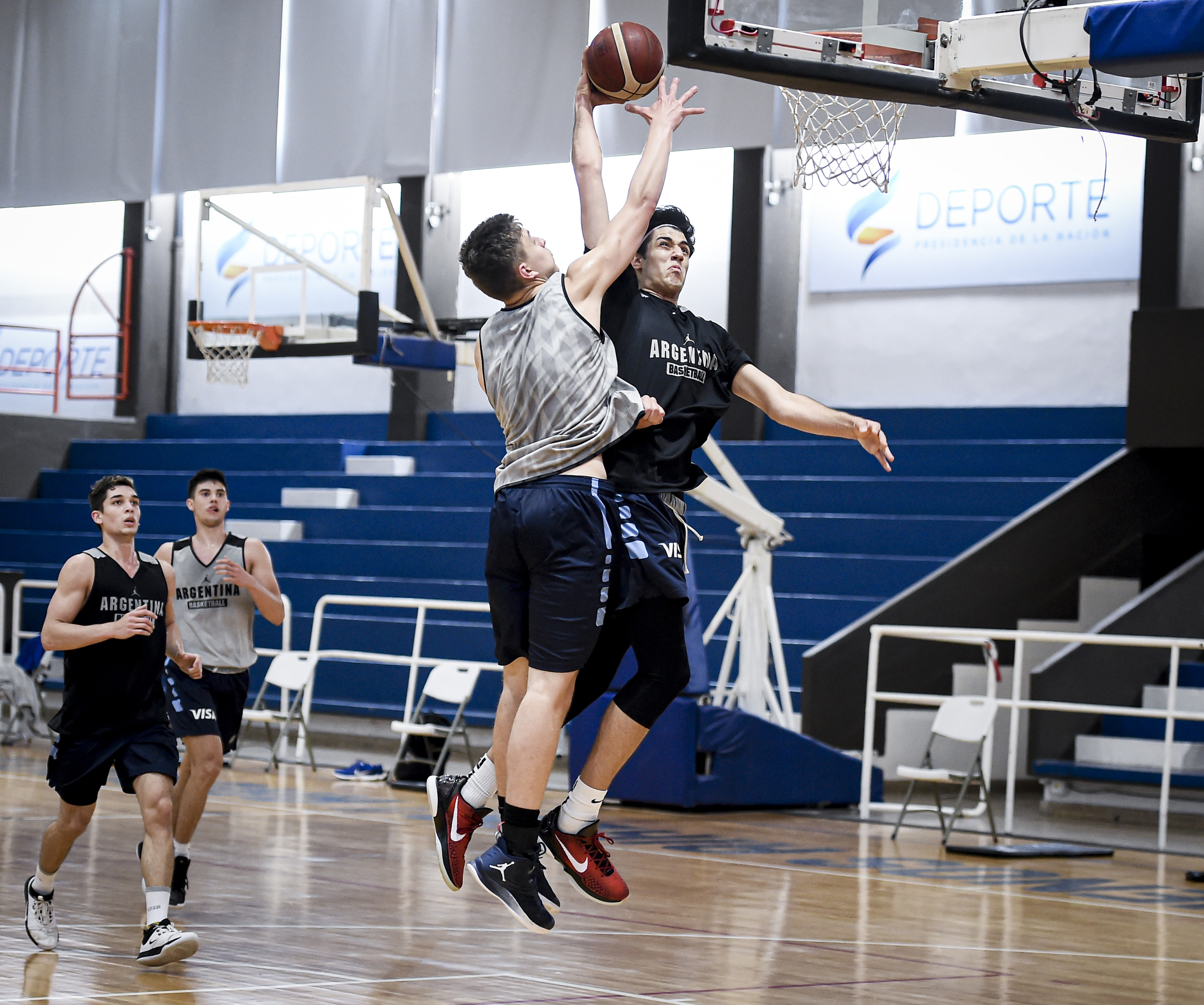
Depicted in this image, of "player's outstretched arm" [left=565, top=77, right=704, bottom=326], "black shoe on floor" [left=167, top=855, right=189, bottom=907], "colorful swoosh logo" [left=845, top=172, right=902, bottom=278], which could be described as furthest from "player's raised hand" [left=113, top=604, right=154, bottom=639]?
"colorful swoosh logo" [left=845, top=172, right=902, bottom=278]

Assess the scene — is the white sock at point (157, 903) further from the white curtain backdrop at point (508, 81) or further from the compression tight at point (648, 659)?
the white curtain backdrop at point (508, 81)

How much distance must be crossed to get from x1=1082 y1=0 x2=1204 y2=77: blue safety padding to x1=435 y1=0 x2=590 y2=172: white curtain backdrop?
1174cm

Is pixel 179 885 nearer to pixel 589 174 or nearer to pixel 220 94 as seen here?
pixel 589 174

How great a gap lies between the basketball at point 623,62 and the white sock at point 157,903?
10.3 feet

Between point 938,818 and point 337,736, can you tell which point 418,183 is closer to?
point 337,736

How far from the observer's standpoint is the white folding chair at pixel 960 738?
9.93m

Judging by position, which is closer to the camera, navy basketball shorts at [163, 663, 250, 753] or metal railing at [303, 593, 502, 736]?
navy basketball shorts at [163, 663, 250, 753]

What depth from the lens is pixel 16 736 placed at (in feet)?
46.7

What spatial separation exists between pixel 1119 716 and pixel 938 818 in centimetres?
163

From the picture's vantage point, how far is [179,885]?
23.0ft

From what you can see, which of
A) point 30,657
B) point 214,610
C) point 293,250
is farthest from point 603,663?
point 293,250

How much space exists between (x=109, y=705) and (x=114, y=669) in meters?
0.13

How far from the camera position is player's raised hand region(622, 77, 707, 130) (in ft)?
15.9

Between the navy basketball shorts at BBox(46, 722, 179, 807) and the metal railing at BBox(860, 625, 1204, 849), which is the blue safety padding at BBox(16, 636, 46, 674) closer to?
the metal railing at BBox(860, 625, 1204, 849)
